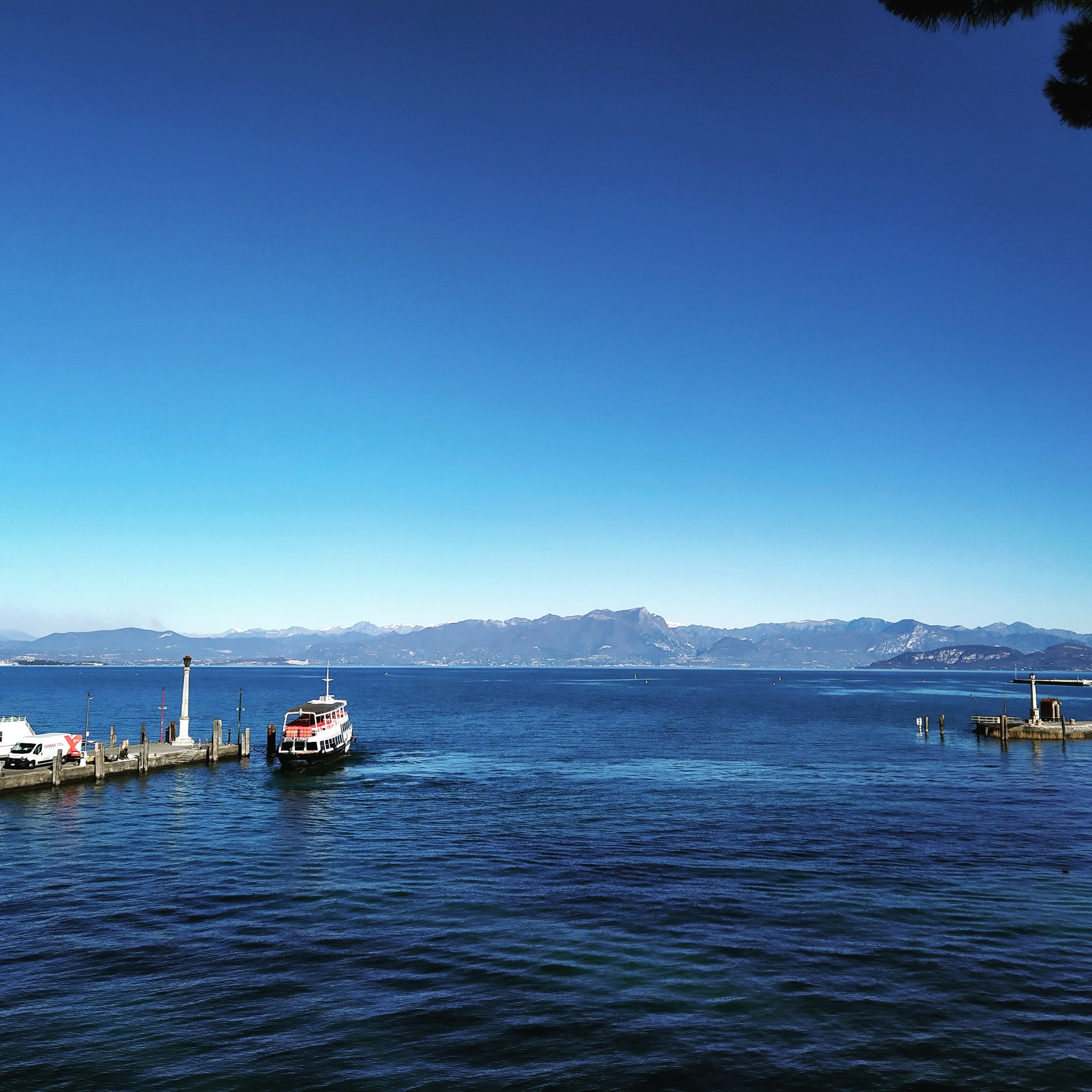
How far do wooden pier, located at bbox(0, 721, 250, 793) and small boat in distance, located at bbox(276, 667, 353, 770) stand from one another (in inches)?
236

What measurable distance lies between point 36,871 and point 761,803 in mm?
43880

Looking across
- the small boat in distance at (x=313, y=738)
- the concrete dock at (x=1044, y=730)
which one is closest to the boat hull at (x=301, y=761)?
the small boat in distance at (x=313, y=738)

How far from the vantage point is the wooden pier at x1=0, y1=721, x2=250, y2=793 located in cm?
5969

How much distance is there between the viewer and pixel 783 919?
30.7 metres

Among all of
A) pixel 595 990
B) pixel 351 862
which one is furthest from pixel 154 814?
pixel 595 990

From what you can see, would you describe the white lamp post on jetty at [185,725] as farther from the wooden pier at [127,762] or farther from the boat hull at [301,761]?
the boat hull at [301,761]

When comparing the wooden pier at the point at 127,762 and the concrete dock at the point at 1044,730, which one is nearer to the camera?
the wooden pier at the point at 127,762

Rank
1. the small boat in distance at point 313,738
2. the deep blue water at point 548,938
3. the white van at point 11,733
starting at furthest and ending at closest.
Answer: the small boat in distance at point 313,738, the white van at point 11,733, the deep blue water at point 548,938

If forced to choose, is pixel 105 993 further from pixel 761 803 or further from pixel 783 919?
pixel 761 803

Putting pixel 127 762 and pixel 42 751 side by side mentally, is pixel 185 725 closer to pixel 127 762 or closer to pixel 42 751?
pixel 127 762

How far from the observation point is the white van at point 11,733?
62.7 m

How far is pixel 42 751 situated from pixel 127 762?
695 centimetres

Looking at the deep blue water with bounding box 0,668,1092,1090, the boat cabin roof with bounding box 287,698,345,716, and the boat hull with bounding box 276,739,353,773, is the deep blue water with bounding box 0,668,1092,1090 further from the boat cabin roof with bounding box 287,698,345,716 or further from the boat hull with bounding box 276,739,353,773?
the boat cabin roof with bounding box 287,698,345,716

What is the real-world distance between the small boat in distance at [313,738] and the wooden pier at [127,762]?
5998 mm
